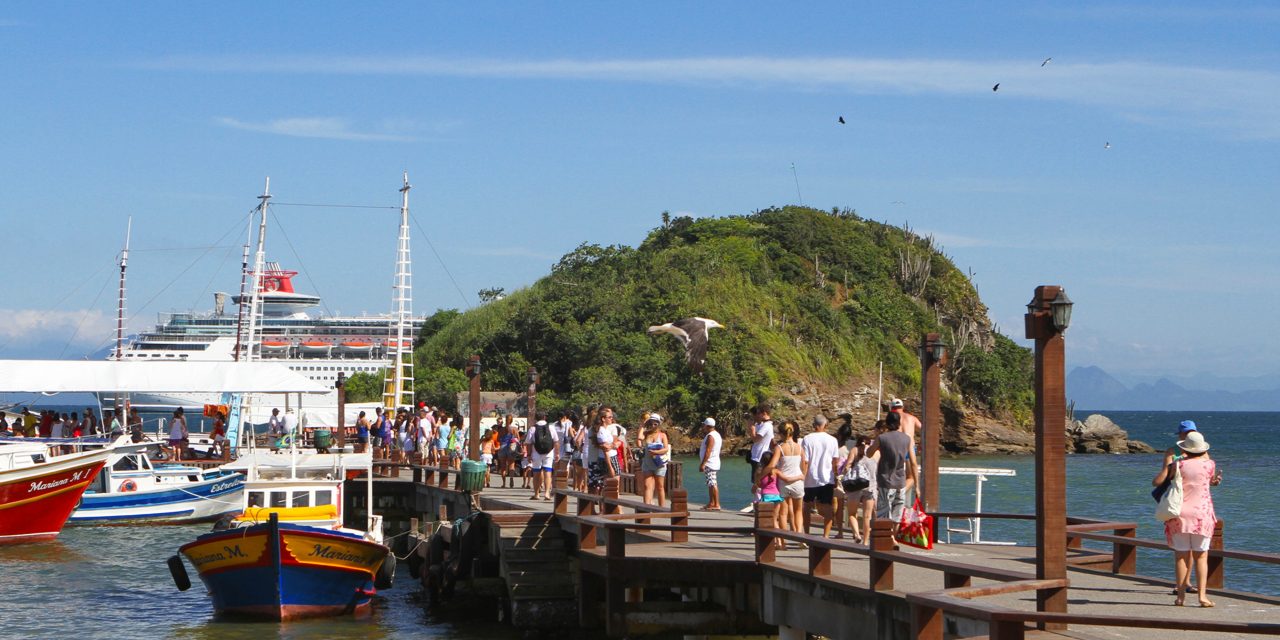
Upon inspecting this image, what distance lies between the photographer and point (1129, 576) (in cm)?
1508

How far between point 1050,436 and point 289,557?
14.8 metres

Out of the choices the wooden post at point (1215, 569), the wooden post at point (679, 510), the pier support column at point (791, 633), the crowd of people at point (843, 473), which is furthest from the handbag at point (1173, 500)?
the wooden post at point (679, 510)

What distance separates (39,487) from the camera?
34688mm

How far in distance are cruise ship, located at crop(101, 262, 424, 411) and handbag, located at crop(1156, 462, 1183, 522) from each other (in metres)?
125

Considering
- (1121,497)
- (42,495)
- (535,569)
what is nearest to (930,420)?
(535,569)

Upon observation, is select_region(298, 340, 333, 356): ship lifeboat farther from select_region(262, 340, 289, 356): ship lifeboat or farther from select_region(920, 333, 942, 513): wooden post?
select_region(920, 333, 942, 513): wooden post

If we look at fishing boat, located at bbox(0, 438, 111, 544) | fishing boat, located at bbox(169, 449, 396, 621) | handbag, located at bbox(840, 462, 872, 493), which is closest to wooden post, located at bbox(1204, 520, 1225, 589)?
handbag, located at bbox(840, 462, 872, 493)

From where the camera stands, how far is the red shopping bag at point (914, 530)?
15.0 meters

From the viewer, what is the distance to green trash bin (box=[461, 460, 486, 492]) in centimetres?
2797

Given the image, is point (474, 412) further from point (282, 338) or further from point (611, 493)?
point (282, 338)

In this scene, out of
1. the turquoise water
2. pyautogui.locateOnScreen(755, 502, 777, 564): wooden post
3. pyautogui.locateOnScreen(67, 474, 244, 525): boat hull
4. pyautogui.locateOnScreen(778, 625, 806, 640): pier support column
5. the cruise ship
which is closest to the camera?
pyautogui.locateOnScreen(778, 625, 806, 640): pier support column

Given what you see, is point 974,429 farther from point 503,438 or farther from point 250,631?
point 250,631

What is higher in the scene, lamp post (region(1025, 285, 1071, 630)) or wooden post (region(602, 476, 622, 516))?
lamp post (region(1025, 285, 1071, 630))

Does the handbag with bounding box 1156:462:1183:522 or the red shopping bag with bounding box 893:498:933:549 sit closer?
the handbag with bounding box 1156:462:1183:522
